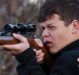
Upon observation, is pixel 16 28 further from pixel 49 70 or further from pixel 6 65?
pixel 6 65

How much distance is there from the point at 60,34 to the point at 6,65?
13.4 feet

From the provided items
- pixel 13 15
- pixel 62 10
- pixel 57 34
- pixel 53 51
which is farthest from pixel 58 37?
pixel 13 15

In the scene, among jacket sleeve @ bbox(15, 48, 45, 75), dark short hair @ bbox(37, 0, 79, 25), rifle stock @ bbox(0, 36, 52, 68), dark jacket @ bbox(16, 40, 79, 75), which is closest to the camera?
dark jacket @ bbox(16, 40, 79, 75)

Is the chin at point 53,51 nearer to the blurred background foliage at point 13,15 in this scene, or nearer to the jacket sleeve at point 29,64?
the jacket sleeve at point 29,64

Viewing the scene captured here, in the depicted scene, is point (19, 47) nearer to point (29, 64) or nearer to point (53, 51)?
point (29, 64)

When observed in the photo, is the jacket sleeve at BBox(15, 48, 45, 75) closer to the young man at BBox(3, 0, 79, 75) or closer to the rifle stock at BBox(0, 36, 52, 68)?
the young man at BBox(3, 0, 79, 75)

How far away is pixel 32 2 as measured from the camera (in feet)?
30.9

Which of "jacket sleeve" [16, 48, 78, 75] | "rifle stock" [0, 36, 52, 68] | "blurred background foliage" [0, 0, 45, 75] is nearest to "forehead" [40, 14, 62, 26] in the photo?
"rifle stock" [0, 36, 52, 68]

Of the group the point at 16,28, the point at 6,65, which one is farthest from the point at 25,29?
the point at 6,65

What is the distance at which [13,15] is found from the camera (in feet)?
30.5

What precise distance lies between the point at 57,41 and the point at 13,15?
405 centimetres

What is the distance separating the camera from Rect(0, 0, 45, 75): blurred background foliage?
9.23 meters

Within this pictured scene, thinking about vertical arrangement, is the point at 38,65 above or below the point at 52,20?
below

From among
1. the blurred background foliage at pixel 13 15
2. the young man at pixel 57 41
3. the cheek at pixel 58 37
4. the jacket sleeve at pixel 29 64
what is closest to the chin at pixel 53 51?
the young man at pixel 57 41
